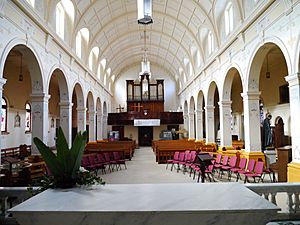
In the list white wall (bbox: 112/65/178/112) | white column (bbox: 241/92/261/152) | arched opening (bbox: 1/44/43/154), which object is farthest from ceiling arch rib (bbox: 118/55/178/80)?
white column (bbox: 241/92/261/152)

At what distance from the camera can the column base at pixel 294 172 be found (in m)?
5.87

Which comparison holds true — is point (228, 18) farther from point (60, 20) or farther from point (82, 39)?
point (82, 39)

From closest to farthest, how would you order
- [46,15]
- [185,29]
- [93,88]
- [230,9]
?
[46,15] → [230,9] → [185,29] → [93,88]

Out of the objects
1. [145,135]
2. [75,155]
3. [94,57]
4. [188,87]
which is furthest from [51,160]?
[145,135]

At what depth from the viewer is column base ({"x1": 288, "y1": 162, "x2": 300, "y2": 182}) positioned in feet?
19.3

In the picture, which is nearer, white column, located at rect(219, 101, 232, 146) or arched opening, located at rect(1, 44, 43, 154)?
white column, located at rect(219, 101, 232, 146)

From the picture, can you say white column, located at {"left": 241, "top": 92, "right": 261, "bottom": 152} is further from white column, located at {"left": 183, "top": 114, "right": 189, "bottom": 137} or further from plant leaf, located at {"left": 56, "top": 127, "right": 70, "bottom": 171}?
white column, located at {"left": 183, "top": 114, "right": 189, "bottom": 137}

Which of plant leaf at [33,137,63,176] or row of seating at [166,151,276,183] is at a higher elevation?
plant leaf at [33,137,63,176]

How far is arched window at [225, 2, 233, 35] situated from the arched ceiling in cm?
80

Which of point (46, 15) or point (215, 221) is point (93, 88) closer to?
point (46, 15)

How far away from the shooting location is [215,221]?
6.65 feet

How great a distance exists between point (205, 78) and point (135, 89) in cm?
1453

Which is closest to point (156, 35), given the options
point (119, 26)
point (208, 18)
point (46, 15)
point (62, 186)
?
point (119, 26)

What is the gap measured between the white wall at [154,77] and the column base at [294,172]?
911 inches
